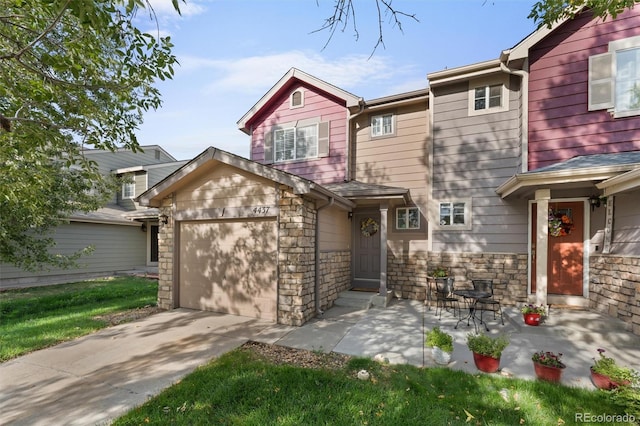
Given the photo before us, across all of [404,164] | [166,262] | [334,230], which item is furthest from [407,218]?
[166,262]

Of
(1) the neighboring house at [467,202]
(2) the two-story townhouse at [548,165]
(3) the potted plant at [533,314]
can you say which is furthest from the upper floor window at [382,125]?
(3) the potted plant at [533,314]

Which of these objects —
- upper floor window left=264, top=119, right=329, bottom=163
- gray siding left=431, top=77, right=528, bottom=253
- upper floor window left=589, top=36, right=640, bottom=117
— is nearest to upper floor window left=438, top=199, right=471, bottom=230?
gray siding left=431, top=77, right=528, bottom=253

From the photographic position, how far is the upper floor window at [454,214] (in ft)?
24.9

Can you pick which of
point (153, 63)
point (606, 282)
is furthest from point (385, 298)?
point (153, 63)

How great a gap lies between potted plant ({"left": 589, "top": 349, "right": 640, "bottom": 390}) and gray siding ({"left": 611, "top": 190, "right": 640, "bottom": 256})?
10.1 ft

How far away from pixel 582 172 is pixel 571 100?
2380 millimetres

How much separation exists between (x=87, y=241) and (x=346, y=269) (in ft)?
37.6

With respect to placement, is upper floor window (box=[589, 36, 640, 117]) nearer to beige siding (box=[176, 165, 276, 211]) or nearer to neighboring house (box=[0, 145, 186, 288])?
beige siding (box=[176, 165, 276, 211])

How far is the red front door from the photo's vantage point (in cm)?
674

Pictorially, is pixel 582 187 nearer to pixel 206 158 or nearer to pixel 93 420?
pixel 206 158

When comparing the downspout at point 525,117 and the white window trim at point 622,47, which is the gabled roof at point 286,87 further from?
the white window trim at point 622,47

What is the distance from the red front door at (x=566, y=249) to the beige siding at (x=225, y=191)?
6755mm

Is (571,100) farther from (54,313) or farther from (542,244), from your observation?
(54,313)

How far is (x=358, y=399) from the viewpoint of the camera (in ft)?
10.4
